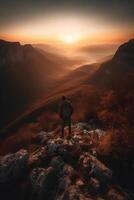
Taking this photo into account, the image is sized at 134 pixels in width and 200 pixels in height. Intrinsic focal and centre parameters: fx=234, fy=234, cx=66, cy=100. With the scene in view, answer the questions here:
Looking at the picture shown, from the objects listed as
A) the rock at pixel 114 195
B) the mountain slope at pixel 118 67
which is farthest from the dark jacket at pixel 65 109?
the mountain slope at pixel 118 67

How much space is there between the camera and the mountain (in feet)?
273

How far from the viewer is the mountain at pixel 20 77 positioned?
83219 millimetres

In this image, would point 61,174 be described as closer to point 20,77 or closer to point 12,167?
point 12,167

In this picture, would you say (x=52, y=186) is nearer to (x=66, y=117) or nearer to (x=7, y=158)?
(x=7, y=158)

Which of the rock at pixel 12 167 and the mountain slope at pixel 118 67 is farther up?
the mountain slope at pixel 118 67

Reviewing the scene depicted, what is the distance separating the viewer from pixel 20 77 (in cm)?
11025

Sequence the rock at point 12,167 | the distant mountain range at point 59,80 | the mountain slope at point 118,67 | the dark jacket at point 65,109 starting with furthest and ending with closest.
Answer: the mountain slope at point 118,67
the distant mountain range at point 59,80
the dark jacket at point 65,109
the rock at point 12,167

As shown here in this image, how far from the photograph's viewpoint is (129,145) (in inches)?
533

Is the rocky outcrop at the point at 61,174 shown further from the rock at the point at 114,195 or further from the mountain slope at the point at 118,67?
the mountain slope at the point at 118,67

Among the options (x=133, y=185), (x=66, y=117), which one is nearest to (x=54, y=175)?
(x=133, y=185)

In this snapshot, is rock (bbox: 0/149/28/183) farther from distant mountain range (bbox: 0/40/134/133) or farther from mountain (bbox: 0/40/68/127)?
mountain (bbox: 0/40/68/127)

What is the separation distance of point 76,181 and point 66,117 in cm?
722

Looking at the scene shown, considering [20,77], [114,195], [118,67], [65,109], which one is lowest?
[114,195]

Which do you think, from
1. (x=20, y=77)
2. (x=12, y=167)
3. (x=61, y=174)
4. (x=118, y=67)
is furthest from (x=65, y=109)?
(x=20, y=77)
